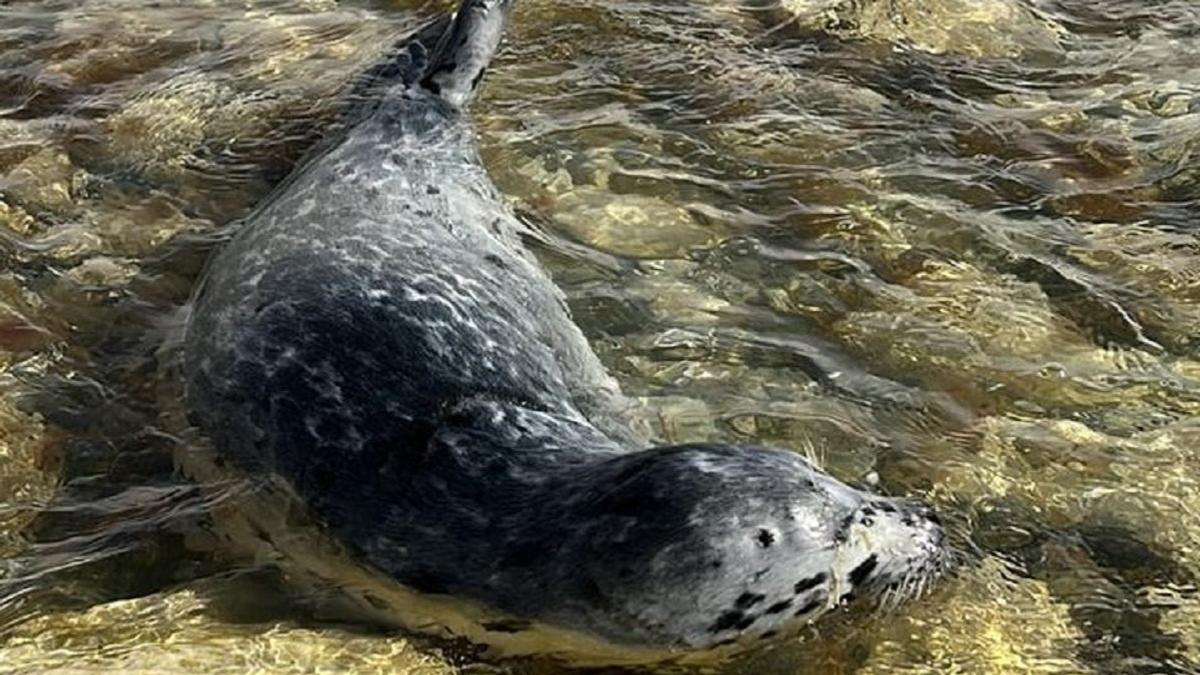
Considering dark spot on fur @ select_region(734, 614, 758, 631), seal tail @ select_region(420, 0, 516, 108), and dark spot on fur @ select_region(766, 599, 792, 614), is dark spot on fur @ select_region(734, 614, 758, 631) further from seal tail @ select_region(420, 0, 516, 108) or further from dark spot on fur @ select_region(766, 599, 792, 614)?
seal tail @ select_region(420, 0, 516, 108)

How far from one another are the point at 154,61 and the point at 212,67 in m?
0.25

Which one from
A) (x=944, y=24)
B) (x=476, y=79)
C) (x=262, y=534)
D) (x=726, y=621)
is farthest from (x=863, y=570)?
(x=944, y=24)

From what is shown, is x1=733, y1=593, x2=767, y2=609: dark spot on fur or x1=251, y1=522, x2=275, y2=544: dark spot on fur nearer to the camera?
x1=733, y1=593, x2=767, y2=609: dark spot on fur

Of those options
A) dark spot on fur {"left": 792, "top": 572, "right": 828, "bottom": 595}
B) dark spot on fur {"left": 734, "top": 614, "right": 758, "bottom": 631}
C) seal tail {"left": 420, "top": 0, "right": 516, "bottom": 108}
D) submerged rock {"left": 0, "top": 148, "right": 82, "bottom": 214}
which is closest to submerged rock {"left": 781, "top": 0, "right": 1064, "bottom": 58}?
seal tail {"left": 420, "top": 0, "right": 516, "bottom": 108}

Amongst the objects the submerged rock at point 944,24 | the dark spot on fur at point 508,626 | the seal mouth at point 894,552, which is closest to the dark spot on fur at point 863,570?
the seal mouth at point 894,552

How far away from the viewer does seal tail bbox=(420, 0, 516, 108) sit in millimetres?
5672

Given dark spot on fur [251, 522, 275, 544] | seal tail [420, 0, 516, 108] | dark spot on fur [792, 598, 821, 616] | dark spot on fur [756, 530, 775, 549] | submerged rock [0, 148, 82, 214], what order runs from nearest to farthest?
dark spot on fur [756, 530, 775, 549] < dark spot on fur [792, 598, 821, 616] < dark spot on fur [251, 522, 275, 544] < submerged rock [0, 148, 82, 214] < seal tail [420, 0, 516, 108]

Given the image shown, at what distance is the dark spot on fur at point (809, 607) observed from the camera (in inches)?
125

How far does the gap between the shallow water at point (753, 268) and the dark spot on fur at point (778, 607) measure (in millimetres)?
157

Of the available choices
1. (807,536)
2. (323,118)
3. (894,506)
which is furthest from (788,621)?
(323,118)

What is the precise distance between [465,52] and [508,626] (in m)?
3.02

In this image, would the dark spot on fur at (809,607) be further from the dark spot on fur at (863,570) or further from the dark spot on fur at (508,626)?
the dark spot on fur at (508,626)

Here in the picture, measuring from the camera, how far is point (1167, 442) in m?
3.97

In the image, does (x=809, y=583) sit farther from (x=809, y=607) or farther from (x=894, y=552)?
(x=894, y=552)
